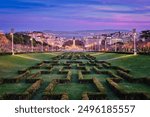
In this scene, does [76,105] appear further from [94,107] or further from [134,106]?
[134,106]

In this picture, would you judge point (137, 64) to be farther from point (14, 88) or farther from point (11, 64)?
point (14, 88)

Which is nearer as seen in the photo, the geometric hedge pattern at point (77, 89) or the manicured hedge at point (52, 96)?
the manicured hedge at point (52, 96)

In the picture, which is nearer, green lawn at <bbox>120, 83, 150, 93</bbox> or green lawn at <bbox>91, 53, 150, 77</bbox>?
green lawn at <bbox>120, 83, 150, 93</bbox>

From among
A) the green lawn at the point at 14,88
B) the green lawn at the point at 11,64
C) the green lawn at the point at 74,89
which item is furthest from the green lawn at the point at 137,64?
the green lawn at the point at 14,88

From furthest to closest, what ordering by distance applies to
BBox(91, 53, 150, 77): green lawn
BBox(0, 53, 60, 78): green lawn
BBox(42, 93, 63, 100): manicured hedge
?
BBox(0, 53, 60, 78): green lawn < BBox(91, 53, 150, 77): green lawn < BBox(42, 93, 63, 100): manicured hedge

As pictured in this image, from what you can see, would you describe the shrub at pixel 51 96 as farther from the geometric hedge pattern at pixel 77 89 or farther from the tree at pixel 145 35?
the tree at pixel 145 35

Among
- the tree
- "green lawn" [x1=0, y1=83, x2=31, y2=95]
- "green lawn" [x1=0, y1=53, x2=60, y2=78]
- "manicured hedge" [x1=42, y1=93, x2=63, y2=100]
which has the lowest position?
the tree

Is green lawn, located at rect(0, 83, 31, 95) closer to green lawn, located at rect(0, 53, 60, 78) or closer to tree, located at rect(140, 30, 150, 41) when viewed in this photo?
green lawn, located at rect(0, 53, 60, 78)

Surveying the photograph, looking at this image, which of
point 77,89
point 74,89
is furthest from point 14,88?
point 77,89

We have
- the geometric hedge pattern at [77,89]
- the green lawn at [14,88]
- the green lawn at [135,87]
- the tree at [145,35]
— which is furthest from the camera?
the tree at [145,35]

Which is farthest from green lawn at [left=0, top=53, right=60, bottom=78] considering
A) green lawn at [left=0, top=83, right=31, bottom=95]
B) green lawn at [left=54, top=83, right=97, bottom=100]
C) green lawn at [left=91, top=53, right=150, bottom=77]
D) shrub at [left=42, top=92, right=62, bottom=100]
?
shrub at [left=42, top=92, right=62, bottom=100]

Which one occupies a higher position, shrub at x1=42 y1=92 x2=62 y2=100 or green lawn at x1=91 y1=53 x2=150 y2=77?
shrub at x1=42 y1=92 x2=62 y2=100

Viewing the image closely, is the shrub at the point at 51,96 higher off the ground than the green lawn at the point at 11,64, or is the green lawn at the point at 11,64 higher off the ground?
the shrub at the point at 51,96
